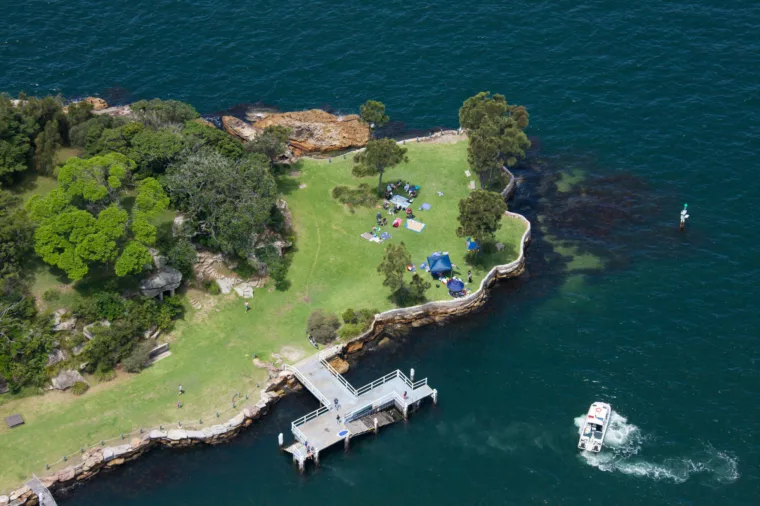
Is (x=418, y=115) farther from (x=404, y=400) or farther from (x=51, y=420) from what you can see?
(x=51, y=420)

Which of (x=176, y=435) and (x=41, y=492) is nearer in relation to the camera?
(x=41, y=492)

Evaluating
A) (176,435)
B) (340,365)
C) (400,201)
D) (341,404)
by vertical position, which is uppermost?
(400,201)

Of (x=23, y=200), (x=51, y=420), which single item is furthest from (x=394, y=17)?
(x=51, y=420)

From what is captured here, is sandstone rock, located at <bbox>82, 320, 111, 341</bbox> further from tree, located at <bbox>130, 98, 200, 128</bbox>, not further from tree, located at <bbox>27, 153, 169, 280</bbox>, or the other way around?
tree, located at <bbox>130, 98, 200, 128</bbox>

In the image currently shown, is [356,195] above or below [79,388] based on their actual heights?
above

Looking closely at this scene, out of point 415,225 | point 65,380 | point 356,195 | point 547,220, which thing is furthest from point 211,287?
point 547,220

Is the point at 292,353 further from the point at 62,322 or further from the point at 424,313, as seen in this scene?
the point at 62,322
